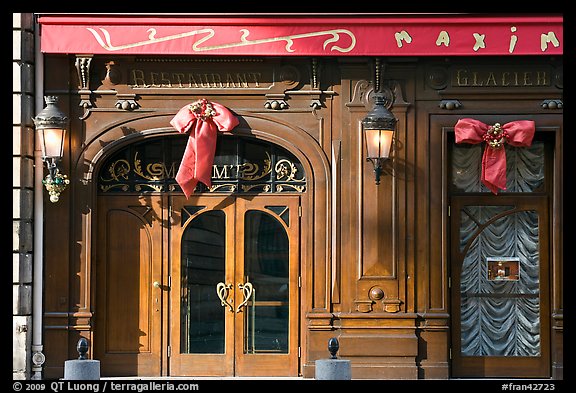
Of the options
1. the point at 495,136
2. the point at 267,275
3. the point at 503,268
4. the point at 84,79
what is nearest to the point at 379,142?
the point at 495,136

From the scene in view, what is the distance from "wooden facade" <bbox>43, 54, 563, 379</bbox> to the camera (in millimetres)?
17203

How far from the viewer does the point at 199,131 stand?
56.5ft

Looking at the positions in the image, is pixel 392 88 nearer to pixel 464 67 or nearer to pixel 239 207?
pixel 464 67

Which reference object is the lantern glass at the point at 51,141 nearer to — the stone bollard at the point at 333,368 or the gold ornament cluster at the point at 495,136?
the stone bollard at the point at 333,368

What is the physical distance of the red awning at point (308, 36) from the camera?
17.0 m

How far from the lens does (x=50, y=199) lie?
17172mm

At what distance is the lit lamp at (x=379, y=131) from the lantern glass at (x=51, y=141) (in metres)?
3.98

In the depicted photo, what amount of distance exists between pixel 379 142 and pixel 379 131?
5.7 inches

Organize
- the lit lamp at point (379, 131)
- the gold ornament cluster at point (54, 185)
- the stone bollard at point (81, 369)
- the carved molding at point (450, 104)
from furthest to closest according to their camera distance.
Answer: the carved molding at point (450, 104)
the gold ornament cluster at point (54, 185)
the lit lamp at point (379, 131)
the stone bollard at point (81, 369)

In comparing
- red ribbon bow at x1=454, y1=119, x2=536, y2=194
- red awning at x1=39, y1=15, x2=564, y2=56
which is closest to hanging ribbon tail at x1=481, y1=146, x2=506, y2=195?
red ribbon bow at x1=454, y1=119, x2=536, y2=194

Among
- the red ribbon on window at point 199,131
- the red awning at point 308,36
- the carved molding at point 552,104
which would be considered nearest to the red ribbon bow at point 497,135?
the carved molding at point 552,104

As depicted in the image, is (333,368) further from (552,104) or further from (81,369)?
(552,104)

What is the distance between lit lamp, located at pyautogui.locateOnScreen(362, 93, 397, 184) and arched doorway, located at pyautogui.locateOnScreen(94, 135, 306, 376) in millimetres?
1106

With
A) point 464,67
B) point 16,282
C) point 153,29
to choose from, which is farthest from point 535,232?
point 16,282
